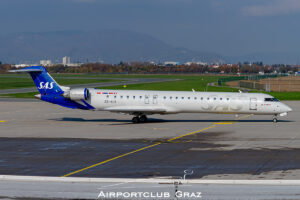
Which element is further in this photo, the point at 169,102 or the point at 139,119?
the point at 139,119

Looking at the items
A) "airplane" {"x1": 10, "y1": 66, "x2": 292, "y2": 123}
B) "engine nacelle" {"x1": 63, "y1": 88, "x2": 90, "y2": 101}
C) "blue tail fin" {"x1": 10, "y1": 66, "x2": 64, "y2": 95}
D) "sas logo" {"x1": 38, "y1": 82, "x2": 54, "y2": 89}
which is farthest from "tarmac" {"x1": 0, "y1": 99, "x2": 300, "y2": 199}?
"sas logo" {"x1": 38, "y1": 82, "x2": 54, "y2": 89}

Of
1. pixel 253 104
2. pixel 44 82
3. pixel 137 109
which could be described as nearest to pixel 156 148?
pixel 137 109

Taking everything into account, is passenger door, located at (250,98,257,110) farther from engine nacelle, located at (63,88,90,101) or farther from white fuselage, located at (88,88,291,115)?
engine nacelle, located at (63,88,90,101)

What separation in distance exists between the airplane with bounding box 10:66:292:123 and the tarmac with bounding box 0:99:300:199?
116 centimetres

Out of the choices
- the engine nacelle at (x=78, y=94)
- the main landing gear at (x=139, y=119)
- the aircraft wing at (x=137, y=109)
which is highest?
the engine nacelle at (x=78, y=94)

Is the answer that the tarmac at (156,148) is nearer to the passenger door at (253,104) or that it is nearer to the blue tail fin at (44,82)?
the passenger door at (253,104)

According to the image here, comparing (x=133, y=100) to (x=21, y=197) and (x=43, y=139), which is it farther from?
(x=21, y=197)

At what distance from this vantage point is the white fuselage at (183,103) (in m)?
36.4

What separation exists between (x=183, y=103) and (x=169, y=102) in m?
1.14

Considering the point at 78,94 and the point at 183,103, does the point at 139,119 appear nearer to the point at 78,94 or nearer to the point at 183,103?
the point at 183,103

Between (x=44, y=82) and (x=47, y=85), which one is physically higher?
(x=44, y=82)

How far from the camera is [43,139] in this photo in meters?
28.9

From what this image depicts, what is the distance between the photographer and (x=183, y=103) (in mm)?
36656

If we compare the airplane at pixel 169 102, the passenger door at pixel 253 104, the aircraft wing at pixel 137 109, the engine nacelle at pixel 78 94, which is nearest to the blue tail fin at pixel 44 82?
the airplane at pixel 169 102
